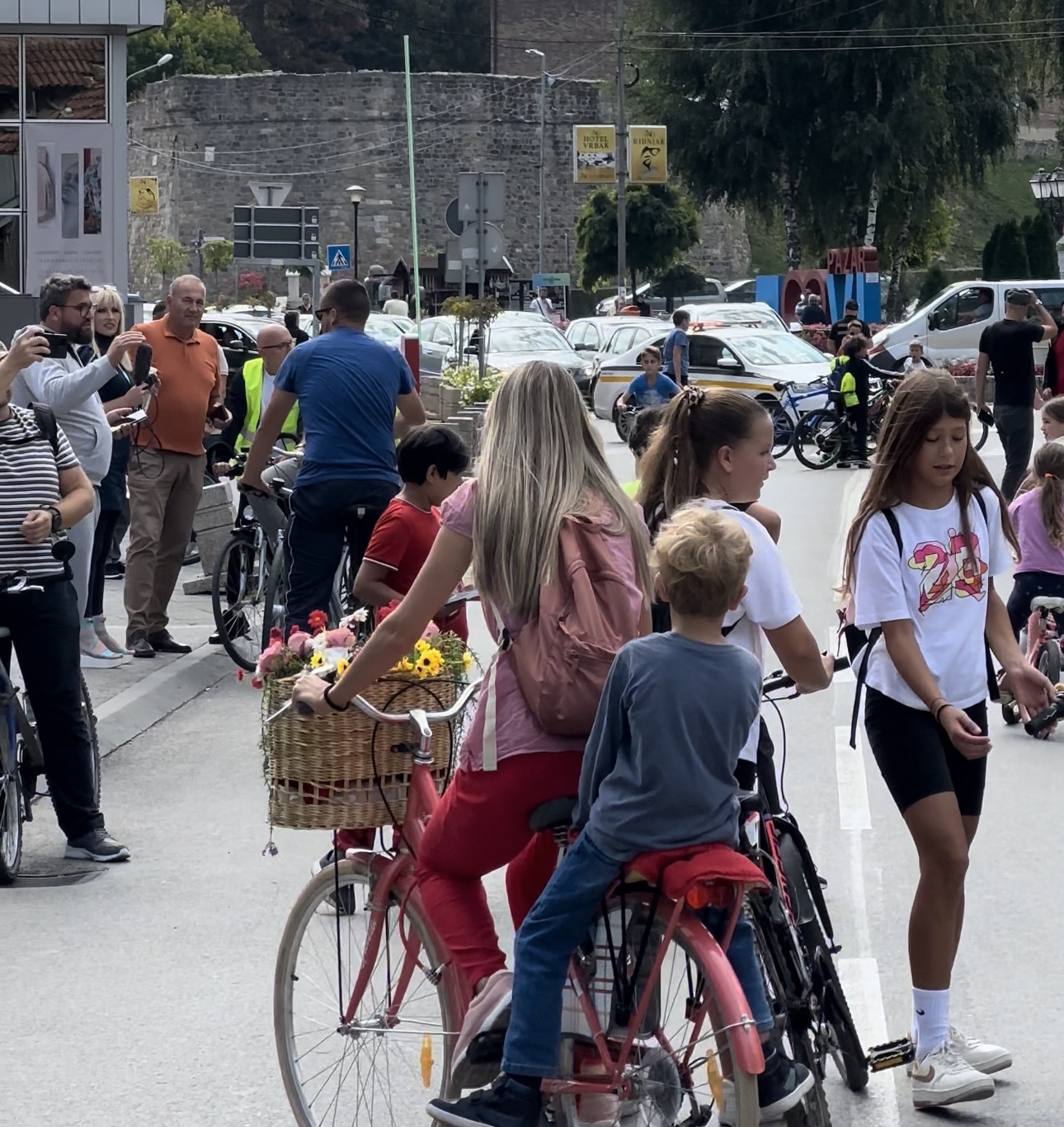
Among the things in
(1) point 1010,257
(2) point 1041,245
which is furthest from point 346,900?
(2) point 1041,245

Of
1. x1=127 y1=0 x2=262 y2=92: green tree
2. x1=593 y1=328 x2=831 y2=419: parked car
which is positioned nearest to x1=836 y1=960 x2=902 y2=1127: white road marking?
x1=593 y1=328 x2=831 y2=419: parked car

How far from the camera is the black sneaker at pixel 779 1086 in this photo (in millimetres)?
3797

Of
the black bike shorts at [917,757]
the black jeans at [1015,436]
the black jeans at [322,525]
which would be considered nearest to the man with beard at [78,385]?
the black jeans at [322,525]

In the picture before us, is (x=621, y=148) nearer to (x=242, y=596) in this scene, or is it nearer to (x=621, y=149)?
(x=621, y=149)

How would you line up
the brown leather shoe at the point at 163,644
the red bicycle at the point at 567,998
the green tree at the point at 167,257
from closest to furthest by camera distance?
the red bicycle at the point at 567,998 < the brown leather shoe at the point at 163,644 < the green tree at the point at 167,257

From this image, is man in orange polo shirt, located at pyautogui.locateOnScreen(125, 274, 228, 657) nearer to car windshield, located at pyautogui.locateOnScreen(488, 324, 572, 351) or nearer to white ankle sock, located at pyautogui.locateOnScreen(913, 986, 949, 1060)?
white ankle sock, located at pyautogui.locateOnScreen(913, 986, 949, 1060)

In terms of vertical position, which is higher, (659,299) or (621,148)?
(621,148)

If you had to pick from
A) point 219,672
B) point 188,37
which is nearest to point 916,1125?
point 219,672

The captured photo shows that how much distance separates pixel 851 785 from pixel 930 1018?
3580mm

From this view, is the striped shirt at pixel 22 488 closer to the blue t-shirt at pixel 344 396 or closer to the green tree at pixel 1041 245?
the blue t-shirt at pixel 344 396

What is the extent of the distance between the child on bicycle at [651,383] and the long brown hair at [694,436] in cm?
1979

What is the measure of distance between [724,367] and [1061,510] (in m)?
18.6

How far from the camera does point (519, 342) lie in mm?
34062

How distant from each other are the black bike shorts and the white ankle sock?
16.6 inches
